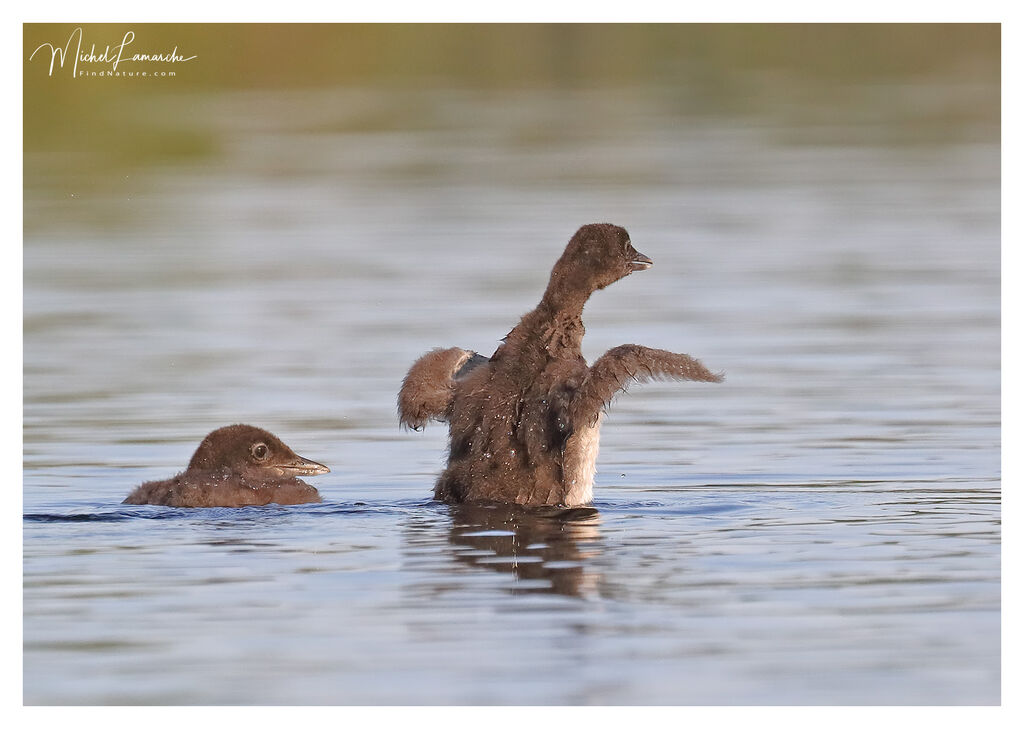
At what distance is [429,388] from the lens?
12.7 metres

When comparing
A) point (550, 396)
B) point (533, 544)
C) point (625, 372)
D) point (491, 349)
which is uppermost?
point (491, 349)

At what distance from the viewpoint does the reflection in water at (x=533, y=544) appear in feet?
32.1

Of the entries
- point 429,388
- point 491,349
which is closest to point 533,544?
point 429,388

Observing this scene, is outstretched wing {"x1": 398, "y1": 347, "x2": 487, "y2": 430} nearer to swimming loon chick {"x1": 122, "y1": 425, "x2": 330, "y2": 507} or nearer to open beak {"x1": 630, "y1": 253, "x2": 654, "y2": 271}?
swimming loon chick {"x1": 122, "y1": 425, "x2": 330, "y2": 507}

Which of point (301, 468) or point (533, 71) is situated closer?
point (301, 468)

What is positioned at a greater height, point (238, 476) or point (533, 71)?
point (533, 71)

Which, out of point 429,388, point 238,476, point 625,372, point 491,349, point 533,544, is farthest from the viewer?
point 491,349

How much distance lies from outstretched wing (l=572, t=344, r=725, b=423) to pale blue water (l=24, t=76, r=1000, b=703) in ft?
2.34

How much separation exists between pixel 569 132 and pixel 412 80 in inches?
206

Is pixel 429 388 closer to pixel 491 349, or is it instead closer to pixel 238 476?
pixel 238 476

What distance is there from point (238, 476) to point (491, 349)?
418 centimetres

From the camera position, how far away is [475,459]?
39.4 feet
